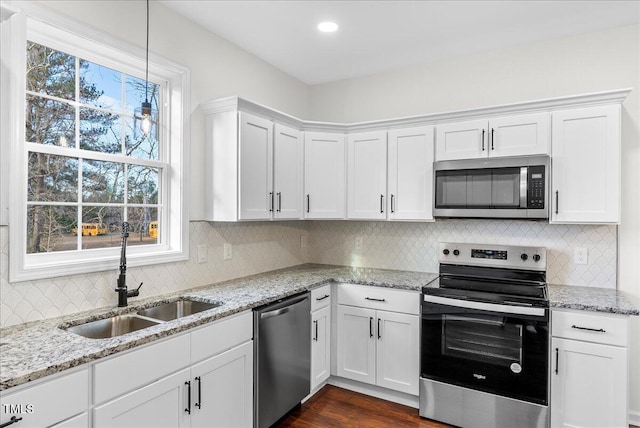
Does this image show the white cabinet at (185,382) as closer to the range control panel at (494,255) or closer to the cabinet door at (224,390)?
the cabinet door at (224,390)

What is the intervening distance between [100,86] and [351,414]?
9.06 feet

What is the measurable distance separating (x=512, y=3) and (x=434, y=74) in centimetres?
100

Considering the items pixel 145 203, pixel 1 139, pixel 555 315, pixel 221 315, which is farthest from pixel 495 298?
pixel 1 139

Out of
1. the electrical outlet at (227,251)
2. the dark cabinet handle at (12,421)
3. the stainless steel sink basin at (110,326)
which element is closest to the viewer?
the dark cabinet handle at (12,421)

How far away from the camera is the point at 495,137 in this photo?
2.83 metres

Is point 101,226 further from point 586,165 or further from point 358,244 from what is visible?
point 586,165

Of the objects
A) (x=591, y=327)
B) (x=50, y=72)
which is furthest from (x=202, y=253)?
(x=591, y=327)

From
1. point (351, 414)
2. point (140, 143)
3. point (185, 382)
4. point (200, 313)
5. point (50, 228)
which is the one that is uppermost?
point (140, 143)

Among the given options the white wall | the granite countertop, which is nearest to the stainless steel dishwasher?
the granite countertop

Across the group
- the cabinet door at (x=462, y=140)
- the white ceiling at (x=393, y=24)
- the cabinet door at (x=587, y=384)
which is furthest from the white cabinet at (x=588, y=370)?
the white ceiling at (x=393, y=24)

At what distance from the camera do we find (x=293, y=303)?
103 inches

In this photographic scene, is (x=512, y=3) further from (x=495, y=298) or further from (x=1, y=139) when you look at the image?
(x=1, y=139)

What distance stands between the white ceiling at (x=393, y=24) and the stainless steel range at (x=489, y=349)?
1.65 metres

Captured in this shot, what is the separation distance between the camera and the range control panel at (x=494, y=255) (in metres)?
2.88
